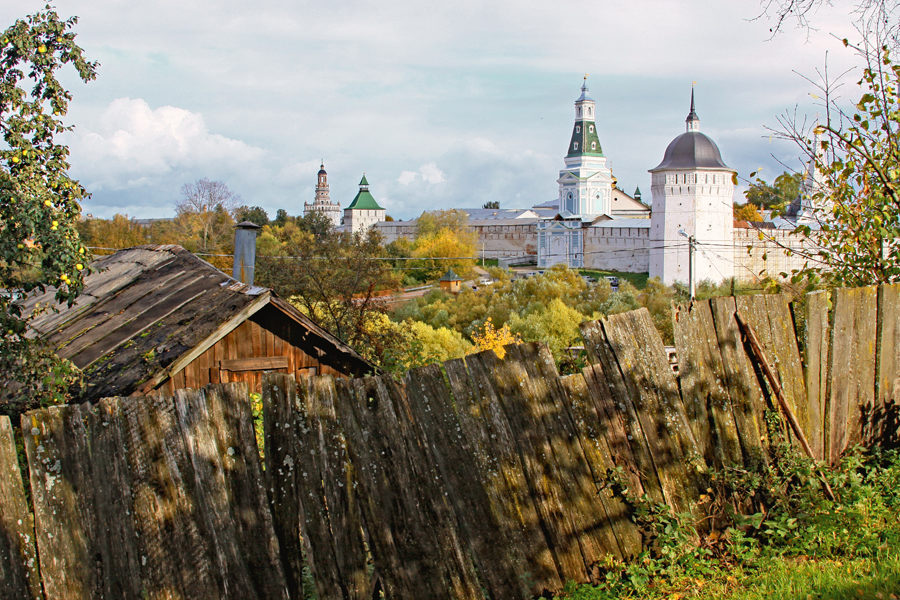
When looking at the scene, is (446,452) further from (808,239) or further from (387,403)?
(808,239)

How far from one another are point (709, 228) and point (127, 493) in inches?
2850

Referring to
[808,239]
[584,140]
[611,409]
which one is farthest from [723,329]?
[584,140]

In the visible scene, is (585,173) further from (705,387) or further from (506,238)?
(705,387)

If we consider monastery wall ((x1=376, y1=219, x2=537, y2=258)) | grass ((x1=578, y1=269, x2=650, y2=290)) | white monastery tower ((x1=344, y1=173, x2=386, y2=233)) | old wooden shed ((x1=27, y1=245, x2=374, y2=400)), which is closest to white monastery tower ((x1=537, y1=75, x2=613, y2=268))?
monastery wall ((x1=376, y1=219, x2=537, y2=258))

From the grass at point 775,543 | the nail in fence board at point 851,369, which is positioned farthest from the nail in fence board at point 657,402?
the nail in fence board at point 851,369

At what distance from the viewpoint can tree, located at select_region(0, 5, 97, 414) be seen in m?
4.51

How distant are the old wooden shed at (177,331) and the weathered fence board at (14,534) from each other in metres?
4.88

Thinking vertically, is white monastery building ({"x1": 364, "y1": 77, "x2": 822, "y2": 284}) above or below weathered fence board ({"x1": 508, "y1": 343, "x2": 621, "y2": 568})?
above

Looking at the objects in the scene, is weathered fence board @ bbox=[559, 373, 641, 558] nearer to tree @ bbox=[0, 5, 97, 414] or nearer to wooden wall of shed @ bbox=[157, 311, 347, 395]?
tree @ bbox=[0, 5, 97, 414]

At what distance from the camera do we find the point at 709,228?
71.1 m

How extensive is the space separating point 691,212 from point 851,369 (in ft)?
229

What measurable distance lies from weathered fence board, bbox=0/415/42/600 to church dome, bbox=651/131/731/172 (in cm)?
7402

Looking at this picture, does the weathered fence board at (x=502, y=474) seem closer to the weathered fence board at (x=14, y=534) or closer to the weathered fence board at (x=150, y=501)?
the weathered fence board at (x=150, y=501)

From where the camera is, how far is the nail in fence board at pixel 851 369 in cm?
449
